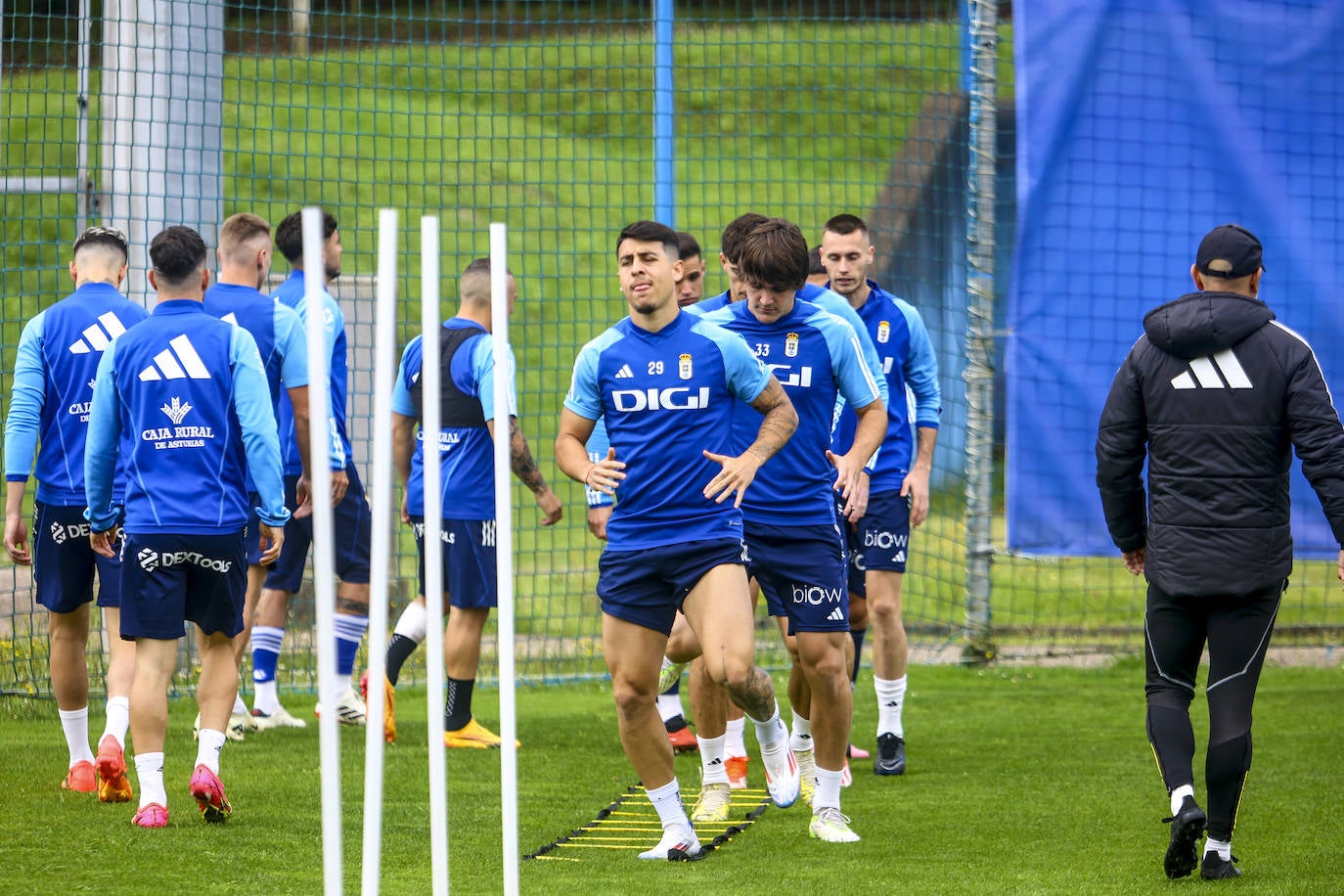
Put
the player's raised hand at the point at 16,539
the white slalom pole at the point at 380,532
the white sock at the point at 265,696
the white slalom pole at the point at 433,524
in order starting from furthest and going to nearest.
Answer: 1. the white sock at the point at 265,696
2. the player's raised hand at the point at 16,539
3. the white slalom pole at the point at 433,524
4. the white slalom pole at the point at 380,532

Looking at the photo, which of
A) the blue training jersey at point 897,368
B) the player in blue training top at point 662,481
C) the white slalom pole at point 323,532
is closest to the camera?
the white slalom pole at point 323,532

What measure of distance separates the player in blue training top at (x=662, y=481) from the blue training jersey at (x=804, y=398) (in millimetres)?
422

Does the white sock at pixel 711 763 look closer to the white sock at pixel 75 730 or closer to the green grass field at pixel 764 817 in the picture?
the green grass field at pixel 764 817

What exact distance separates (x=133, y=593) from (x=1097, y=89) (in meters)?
6.52

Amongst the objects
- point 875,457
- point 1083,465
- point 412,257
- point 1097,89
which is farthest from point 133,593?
point 412,257

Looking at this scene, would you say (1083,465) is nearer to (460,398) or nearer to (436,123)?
(460,398)

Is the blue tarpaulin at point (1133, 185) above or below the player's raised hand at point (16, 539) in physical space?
above

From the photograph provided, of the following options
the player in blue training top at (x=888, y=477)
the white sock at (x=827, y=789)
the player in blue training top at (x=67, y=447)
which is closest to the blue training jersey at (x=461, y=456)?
the player in blue training top at (x=67, y=447)

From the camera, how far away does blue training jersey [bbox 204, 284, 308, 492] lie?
6.40 meters

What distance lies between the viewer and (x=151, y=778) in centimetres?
527

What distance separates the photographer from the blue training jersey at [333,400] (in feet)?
22.2

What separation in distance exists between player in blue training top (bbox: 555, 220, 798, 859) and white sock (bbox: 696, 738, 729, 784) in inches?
23.4

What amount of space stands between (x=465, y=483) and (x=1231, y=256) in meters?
3.42

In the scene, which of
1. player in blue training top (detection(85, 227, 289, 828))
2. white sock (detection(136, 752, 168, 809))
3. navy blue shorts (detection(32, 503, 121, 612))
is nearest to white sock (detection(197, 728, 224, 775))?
player in blue training top (detection(85, 227, 289, 828))
